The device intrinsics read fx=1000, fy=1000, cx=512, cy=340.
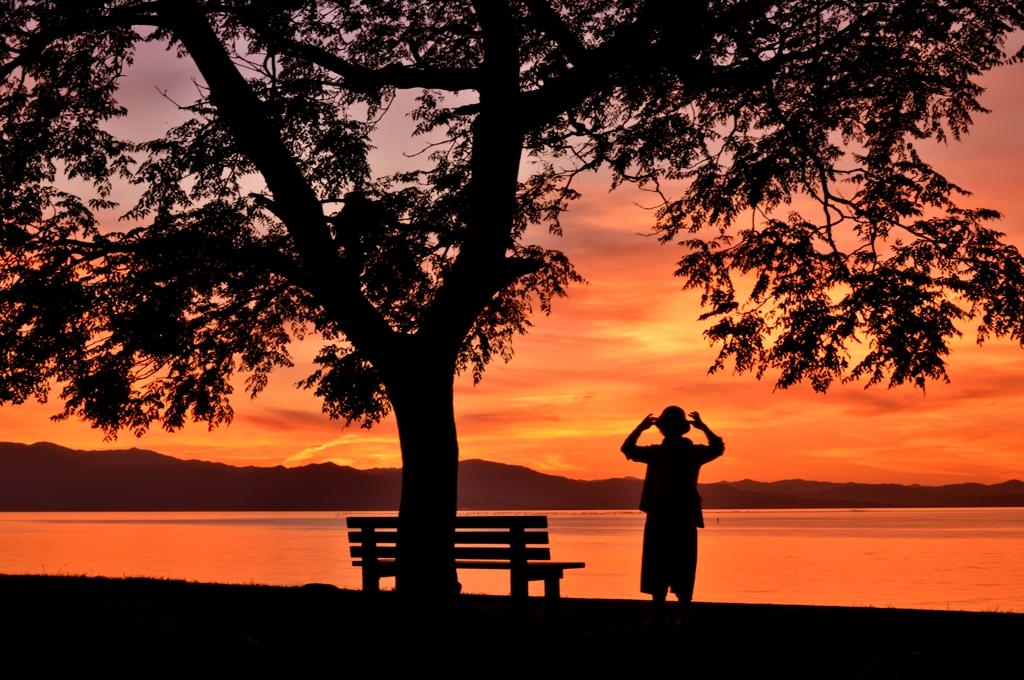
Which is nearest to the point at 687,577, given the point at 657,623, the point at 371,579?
the point at 657,623

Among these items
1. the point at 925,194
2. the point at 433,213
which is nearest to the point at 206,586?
the point at 433,213

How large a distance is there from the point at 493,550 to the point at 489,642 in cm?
218

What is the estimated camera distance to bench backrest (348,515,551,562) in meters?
11.3

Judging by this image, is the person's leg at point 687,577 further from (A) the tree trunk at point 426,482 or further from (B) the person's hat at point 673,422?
(A) the tree trunk at point 426,482

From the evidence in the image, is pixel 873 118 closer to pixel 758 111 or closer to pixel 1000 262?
pixel 758 111

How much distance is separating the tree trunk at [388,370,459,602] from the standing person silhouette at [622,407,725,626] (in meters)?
2.78

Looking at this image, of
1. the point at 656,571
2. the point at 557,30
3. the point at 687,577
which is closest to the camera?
the point at 687,577

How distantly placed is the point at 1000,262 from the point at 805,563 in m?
43.5

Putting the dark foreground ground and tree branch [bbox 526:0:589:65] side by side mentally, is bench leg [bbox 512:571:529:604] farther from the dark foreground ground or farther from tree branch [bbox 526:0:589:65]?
tree branch [bbox 526:0:589:65]

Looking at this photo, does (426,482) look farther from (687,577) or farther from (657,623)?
(687,577)

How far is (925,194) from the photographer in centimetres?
1420

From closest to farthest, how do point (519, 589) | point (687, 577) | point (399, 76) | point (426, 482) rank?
point (687, 577), point (519, 589), point (426, 482), point (399, 76)

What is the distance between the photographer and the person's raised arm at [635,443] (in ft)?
33.9

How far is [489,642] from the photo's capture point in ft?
31.3
